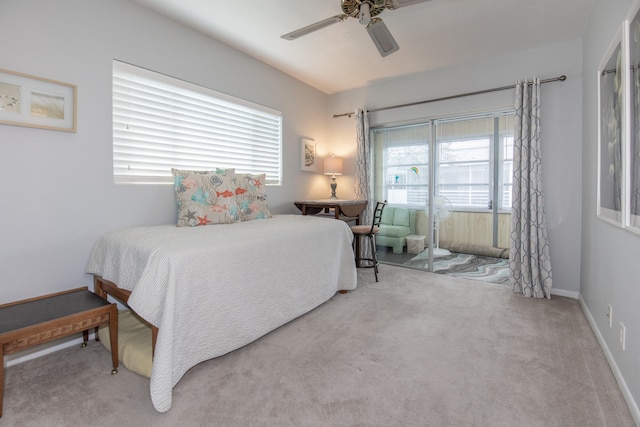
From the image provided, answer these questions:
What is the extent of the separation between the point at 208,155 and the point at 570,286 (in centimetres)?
377

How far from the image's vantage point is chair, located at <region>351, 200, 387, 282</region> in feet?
11.5

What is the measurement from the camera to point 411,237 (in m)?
4.06

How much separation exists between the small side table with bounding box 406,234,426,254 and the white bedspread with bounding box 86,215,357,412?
184cm

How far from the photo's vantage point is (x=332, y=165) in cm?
428

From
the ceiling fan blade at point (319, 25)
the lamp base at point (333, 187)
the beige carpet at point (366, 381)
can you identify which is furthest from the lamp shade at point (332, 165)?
the beige carpet at point (366, 381)

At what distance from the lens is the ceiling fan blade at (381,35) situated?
6.43 ft

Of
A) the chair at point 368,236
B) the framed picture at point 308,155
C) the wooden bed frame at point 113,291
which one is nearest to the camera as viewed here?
the wooden bed frame at point 113,291

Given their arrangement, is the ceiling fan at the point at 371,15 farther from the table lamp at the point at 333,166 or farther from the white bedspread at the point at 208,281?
the table lamp at the point at 333,166

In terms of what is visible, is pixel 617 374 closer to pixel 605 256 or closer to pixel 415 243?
pixel 605 256

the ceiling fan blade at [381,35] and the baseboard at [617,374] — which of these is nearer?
the baseboard at [617,374]

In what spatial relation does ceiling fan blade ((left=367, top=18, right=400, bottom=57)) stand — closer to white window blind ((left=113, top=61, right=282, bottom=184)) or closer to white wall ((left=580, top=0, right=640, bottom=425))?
white wall ((left=580, top=0, right=640, bottom=425))

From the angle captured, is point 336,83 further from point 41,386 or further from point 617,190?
point 41,386

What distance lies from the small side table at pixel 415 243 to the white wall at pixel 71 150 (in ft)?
9.51

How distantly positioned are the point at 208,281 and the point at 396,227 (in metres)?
2.96
